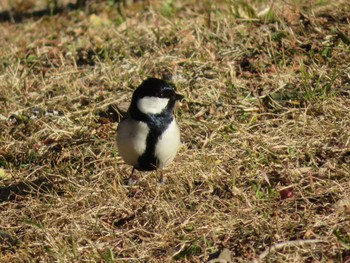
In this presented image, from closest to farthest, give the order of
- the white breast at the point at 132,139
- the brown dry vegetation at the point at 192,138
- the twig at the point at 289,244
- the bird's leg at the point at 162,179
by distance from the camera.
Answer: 1. the twig at the point at 289,244
2. the brown dry vegetation at the point at 192,138
3. the white breast at the point at 132,139
4. the bird's leg at the point at 162,179

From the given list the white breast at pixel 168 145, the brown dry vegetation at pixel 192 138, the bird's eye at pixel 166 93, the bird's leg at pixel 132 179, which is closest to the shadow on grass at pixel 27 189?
the brown dry vegetation at pixel 192 138

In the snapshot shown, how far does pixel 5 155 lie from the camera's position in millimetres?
4859

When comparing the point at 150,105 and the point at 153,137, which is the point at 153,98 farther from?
the point at 153,137

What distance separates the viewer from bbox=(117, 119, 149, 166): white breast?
4102mm

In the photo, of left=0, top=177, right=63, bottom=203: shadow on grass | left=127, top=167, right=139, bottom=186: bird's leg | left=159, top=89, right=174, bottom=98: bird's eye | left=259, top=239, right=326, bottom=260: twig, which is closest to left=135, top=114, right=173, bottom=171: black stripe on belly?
left=159, top=89, right=174, bottom=98: bird's eye

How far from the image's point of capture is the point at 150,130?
4.11 m

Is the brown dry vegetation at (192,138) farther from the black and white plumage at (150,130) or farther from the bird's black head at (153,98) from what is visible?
the bird's black head at (153,98)

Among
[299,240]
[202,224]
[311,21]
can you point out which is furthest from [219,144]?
[311,21]

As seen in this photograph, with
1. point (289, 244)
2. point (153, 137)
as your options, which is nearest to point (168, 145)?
point (153, 137)

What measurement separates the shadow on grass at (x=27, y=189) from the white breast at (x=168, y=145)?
0.66 m

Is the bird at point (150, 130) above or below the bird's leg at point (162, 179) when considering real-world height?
above

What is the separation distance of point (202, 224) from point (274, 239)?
405 mm

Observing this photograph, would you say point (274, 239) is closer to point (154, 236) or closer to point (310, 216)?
point (310, 216)

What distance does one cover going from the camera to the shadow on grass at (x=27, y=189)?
14.4 ft
